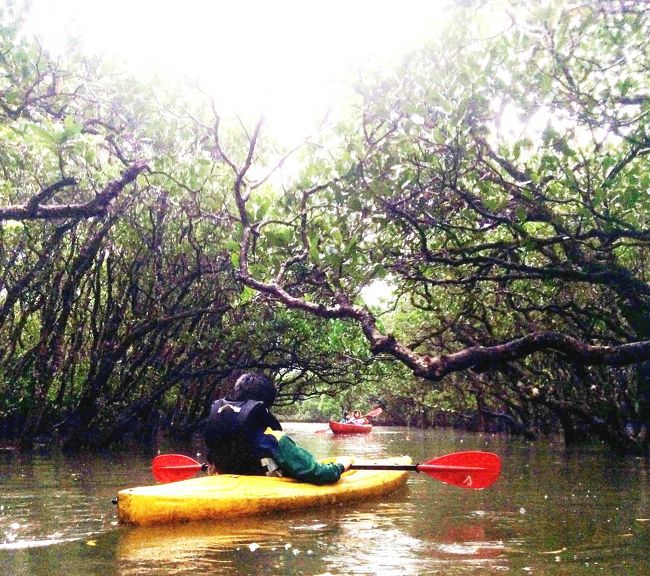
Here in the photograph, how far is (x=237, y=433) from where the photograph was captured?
248 inches

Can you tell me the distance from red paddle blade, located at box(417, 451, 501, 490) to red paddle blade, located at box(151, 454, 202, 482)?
2438 mm

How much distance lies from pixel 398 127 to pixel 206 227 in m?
6.56

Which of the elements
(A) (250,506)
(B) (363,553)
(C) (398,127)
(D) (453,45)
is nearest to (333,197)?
(C) (398,127)

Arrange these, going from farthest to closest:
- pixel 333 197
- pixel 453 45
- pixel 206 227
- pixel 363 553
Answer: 1. pixel 206 227
2. pixel 333 197
3. pixel 453 45
4. pixel 363 553

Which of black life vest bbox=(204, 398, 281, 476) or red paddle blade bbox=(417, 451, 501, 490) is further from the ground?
black life vest bbox=(204, 398, 281, 476)

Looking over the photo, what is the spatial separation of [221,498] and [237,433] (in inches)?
27.9

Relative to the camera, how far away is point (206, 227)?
14.3 meters

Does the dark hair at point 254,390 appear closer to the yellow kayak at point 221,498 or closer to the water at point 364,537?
the yellow kayak at point 221,498

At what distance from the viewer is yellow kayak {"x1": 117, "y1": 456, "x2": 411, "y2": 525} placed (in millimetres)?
5387

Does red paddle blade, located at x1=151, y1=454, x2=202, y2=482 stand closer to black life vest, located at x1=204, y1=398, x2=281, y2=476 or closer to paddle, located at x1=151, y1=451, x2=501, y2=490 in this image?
paddle, located at x1=151, y1=451, x2=501, y2=490

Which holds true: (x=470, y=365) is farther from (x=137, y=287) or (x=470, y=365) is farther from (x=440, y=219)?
(x=137, y=287)

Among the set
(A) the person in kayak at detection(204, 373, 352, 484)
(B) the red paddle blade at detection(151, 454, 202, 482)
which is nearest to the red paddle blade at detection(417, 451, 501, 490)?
(A) the person in kayak at detection(204, 373, 352, 484)

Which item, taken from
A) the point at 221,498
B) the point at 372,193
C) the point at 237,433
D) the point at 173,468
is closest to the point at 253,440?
the point at 237,433

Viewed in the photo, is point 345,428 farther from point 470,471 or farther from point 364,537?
point 364,537
